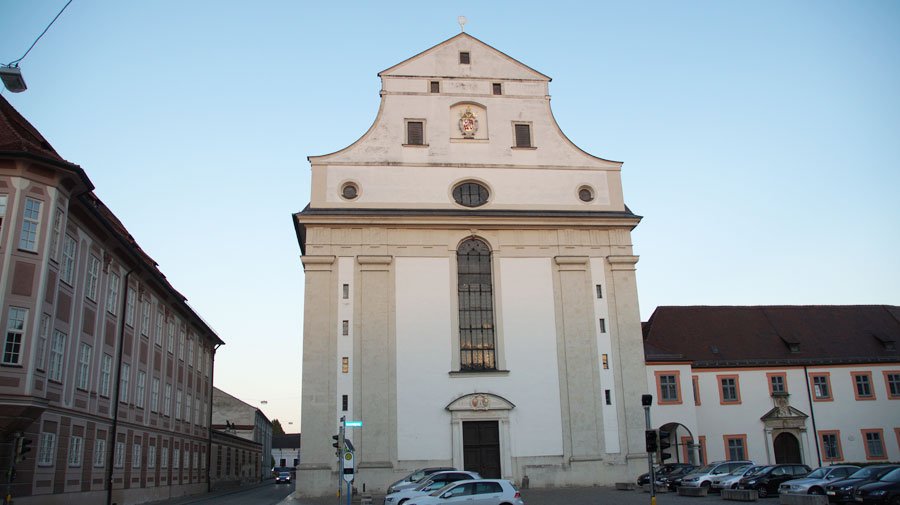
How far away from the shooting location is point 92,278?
1033 inches

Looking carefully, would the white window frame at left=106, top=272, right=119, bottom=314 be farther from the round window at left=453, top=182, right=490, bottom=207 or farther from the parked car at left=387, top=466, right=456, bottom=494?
the round window at left=453, top=182, right=490, bottom=207

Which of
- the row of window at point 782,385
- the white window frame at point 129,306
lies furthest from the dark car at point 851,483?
the white window frame at point 129,306

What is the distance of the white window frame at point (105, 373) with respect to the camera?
27281 millimetres

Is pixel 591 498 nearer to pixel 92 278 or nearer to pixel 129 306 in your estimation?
pixel 92 278

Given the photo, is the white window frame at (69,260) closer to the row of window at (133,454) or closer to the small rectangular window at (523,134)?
the row of window at (133,454)

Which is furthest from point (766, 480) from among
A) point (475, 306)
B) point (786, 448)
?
point (786, 448)

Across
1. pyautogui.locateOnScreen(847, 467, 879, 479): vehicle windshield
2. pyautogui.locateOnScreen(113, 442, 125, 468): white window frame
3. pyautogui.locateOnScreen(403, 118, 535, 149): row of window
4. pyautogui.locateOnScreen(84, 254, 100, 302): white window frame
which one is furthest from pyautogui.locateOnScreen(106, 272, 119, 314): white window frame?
pyautogui.locateOnScreen(847, 467, 879, 479): vehicle windshield

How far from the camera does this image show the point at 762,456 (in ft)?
137

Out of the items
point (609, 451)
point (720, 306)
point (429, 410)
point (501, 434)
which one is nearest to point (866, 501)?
point (609, 451)

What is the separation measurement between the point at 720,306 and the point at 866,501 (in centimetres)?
2795

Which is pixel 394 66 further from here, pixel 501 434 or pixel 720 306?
pixel 720 306

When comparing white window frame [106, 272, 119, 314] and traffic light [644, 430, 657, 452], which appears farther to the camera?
white window frame [106, 272, 119, 314]

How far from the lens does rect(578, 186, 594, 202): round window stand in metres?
38.4

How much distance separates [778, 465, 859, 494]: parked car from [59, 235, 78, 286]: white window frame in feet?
78.0
